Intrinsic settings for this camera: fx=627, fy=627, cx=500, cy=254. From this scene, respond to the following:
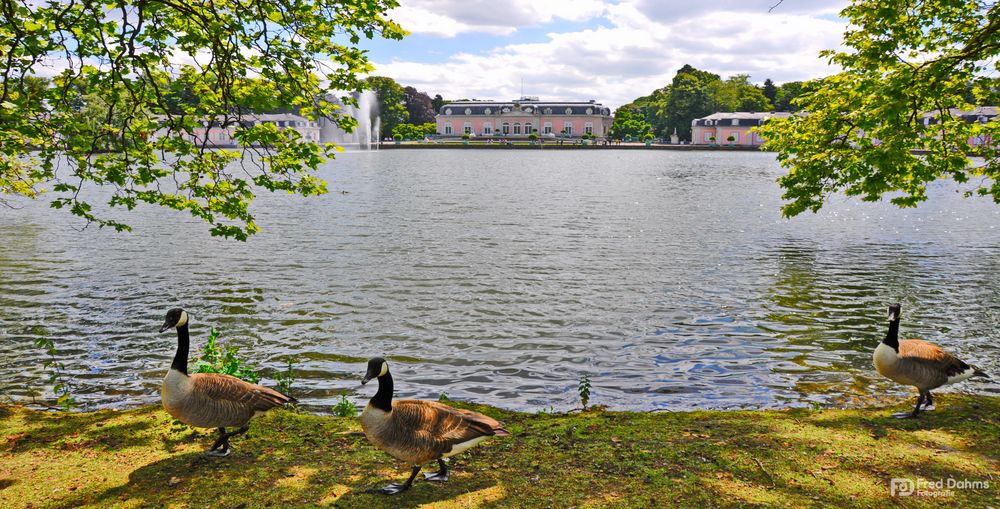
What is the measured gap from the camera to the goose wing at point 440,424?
635 cm

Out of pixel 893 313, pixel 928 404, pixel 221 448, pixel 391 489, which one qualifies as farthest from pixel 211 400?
pixel 928 404

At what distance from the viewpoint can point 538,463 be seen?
691 centimetres

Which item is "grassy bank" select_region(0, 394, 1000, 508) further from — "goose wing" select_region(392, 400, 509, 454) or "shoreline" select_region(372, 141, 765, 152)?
"shoreline" select_region(372, 141, 765, 152)

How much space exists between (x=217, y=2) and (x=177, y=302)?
10.3 meters

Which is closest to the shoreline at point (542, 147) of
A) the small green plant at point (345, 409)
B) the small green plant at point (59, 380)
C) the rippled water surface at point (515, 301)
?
the rippled water surface at point (515, 301)

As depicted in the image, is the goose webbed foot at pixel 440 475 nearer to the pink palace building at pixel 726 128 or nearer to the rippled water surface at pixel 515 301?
the rippled water surface at pixel 515 301

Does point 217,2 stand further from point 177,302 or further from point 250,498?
point 177,302

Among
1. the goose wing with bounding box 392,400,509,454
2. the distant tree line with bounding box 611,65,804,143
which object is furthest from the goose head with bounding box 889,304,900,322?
the distant tree line with bounding box 611,65,804,143

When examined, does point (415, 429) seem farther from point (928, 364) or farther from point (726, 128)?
point (726, 128)

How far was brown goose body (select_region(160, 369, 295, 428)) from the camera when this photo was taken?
687 centimetres

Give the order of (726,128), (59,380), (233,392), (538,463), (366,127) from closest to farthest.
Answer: (538,463) < (233,392) < (59,380) < (366,127) < (726,128)

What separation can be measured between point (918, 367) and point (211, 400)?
30.4ft

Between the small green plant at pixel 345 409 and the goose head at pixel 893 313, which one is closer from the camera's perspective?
the goose head at pixel 893 313

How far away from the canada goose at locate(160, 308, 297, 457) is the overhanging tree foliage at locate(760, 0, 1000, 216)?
10.2 m
